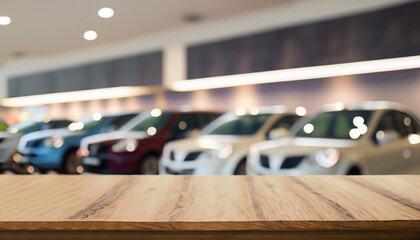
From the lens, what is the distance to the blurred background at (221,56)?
301 cm

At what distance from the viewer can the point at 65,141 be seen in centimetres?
496

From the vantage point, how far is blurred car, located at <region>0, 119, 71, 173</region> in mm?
3576

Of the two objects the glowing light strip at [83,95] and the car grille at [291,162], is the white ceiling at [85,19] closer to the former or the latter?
the glowing light strip at [83,95]

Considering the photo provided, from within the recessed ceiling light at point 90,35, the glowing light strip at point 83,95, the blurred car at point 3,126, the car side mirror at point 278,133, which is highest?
the recessed ceiling light at point 90,35

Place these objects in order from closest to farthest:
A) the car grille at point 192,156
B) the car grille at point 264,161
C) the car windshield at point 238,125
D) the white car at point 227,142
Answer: the car grille at point 264,161, the white car at point 227,142, the car grille at point 192,156, the car windshield at point 238,125

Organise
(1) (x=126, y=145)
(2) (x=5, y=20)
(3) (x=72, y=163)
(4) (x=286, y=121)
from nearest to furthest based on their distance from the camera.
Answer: (2) (x=5, y=20)
(4) (x=286, y=121)
(1) (x=126, y=145)
(3) (x=72, y=163)

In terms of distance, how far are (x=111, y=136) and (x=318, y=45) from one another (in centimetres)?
223

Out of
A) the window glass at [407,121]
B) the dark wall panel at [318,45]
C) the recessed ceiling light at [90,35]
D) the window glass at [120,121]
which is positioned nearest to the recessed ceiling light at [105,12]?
the recessed ceiling light at [90,35]

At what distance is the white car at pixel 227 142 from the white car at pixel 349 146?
0.62 ft

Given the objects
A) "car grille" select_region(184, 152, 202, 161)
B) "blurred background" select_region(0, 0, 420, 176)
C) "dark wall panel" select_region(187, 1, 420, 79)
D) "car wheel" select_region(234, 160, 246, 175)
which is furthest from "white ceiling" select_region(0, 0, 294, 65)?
"car wheel" select_region(234, 160, 246, 175)

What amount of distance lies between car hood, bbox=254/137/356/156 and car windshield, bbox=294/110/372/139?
3.9 inches

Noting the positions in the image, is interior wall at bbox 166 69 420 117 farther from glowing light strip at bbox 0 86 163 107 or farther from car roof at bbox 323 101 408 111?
glowing light strip at bbox 0 86 163 107

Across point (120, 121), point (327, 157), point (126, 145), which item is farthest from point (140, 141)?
point (327, 157)

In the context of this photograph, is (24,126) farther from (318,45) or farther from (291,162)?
(318,45)
